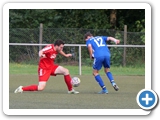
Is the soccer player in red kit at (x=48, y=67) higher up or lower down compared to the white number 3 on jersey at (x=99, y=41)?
lower down

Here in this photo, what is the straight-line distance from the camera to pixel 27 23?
24.9 metres

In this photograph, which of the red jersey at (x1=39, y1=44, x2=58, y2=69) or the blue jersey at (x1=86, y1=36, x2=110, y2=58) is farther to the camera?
the blue jersey at (x1=86, y1=36, x2=110, y2=58)

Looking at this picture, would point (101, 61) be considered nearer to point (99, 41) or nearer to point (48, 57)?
point (99, 41)

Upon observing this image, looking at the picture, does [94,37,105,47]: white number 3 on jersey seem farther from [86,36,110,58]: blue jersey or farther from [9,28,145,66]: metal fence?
[9,28,145,66]: metal fence

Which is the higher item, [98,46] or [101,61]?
[98,46]

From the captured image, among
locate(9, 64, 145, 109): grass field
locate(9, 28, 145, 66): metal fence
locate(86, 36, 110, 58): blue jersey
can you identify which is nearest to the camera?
locate(9, 64, 145, 109): grass field

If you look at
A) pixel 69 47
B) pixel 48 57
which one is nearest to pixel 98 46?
pixel 48 57

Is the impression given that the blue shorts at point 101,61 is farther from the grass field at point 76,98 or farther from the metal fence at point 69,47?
the metal fence at point 69,47

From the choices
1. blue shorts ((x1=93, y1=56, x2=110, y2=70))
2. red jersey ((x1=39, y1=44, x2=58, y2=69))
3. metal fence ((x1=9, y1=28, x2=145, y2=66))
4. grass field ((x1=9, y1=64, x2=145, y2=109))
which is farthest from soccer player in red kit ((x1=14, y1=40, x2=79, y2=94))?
metal fence ((x1=9, y1=28, x2=145, y2=66))

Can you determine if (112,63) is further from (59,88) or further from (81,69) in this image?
(59,88)

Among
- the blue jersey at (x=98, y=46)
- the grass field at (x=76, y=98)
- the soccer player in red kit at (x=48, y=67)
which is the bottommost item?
the grass field at (x=76, y=98)

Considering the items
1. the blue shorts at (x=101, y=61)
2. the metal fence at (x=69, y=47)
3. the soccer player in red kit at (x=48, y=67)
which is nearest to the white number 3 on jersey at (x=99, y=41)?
the blue shorts at (x=101, y=61)
